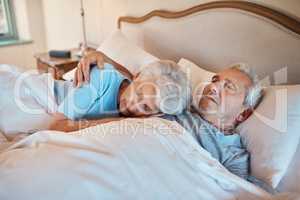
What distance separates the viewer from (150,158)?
3.22ft

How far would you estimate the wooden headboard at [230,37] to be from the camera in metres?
1.43

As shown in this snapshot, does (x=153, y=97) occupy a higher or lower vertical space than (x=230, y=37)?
lower

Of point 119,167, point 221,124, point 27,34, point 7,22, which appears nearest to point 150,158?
point 119,167

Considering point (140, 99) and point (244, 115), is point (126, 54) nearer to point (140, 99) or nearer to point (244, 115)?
point (140, 99)

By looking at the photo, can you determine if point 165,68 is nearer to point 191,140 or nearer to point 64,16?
point 191,140

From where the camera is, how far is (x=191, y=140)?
110cm

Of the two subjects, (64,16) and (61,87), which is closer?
(61,87)

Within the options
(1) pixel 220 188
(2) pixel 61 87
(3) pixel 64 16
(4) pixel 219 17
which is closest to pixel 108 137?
(1) pixel 220 188

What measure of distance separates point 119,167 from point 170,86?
1.40 ft

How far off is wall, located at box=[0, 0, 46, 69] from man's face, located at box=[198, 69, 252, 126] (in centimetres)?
263

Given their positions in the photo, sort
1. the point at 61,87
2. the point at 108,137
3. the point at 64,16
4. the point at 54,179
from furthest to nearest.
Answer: the point at 64,16, the point at 61,87, the point at 108,137, the point at 54,179

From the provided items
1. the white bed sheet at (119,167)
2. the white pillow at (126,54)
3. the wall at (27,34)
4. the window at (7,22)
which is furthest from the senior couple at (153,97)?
the window at (7,22)

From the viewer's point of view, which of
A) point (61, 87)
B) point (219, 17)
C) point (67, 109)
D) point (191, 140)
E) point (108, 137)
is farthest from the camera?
point (219, 17)

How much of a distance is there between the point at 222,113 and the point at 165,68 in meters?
0.29
